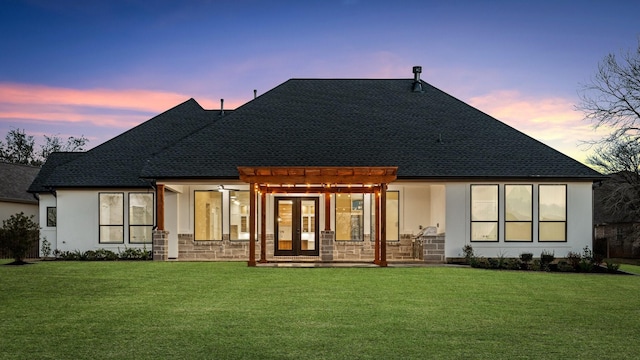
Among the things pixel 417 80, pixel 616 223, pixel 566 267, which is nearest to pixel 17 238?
pixel 417 80

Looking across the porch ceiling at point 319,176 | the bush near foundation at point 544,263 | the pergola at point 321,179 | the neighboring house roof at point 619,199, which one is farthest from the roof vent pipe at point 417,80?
the bush near foundation at point 544,263

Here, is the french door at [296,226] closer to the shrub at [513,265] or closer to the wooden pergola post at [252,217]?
the wooden pergola post at [252,217]

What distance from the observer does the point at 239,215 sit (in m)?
23.1

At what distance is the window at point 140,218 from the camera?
23422mm

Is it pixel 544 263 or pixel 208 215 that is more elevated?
pixel 208 215

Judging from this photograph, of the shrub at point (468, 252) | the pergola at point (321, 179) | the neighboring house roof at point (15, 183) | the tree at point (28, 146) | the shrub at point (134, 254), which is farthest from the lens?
the tree at point (28, 146)

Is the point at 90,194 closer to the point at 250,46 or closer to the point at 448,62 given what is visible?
the point at 250,46

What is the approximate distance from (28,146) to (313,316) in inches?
2412

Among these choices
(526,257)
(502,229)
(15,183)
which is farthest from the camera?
(15,183)

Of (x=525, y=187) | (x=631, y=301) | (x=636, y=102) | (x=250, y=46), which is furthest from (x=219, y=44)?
(x=636, y=102)

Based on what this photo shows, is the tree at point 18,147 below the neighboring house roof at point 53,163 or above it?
above

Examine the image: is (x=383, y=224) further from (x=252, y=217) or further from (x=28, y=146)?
(x=28, y=146)

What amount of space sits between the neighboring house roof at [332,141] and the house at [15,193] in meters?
6.57

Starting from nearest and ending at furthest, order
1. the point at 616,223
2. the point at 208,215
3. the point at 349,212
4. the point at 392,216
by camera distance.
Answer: the point at 208,215, the point at 392,216, the point at 349,212, the point at 616,223
